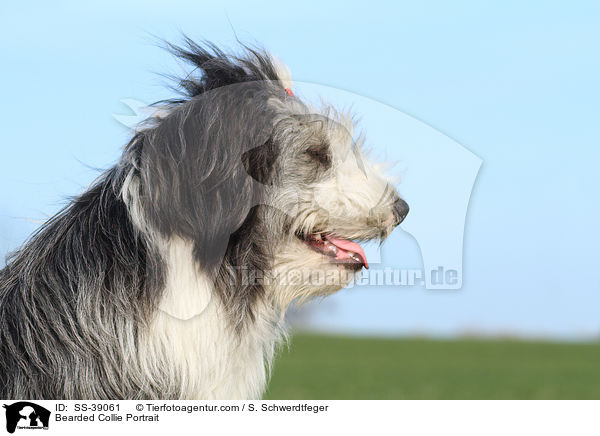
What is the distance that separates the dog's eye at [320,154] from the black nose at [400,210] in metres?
0.38

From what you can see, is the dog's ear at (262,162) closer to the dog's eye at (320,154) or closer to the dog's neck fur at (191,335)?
the dog's eye at (320,154)

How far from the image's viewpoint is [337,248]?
321 cm

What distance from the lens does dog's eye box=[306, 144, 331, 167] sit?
317 centimetres

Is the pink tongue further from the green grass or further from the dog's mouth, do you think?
the green grass

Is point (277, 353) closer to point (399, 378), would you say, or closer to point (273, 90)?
point (273, 90)

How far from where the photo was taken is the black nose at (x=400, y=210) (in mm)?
3258


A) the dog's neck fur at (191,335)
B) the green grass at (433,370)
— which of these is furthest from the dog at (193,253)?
the green grass at (433,370)

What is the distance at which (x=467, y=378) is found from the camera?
13688mm
